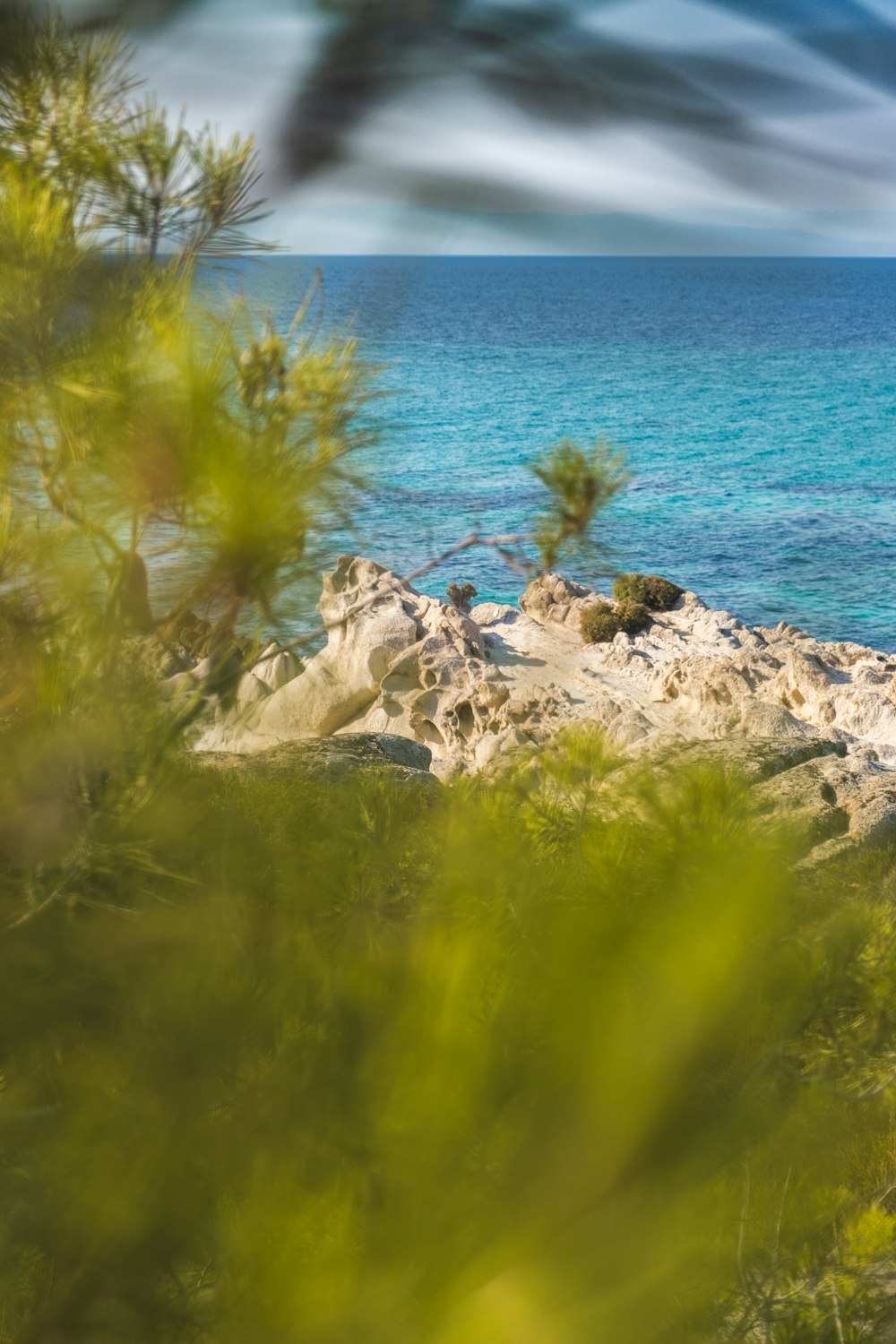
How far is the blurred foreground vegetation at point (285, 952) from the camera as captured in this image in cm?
128

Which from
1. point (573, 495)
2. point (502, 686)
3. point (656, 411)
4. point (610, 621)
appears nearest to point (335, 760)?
point (573, 495)

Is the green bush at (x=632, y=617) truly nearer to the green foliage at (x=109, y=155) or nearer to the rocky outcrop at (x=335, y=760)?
the rocky outcrop at (x=335, y=760)

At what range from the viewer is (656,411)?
129 feet

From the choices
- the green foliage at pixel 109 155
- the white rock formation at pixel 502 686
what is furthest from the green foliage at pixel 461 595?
the green foliage at pixel 109 155

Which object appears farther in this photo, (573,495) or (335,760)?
(335,760)

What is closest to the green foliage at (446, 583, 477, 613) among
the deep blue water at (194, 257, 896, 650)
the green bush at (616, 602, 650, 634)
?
the deep blue water at (194, 257, 896, 650)

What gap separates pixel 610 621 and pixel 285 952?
13976 millimetres

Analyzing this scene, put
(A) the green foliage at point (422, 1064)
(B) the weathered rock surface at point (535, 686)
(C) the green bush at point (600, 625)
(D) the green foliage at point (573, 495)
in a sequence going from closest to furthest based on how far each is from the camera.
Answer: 1. (A) the green foliage at point (422, 1064)
2. (D) the green foliage at point (573, 495)
3. (B) the weathered rock surface at point (535, 686)
4. (C) the green bush at point (600, 625)

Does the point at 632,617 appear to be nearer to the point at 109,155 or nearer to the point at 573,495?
the point at 573,495

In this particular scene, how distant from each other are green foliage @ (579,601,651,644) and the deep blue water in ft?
6.89

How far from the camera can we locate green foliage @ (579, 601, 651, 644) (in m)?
15.5

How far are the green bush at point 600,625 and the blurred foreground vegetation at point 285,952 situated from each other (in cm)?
1350

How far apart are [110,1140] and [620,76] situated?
172cm

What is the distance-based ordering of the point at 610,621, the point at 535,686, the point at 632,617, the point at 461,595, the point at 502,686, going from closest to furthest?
the point at 502,686
the point at 535,686
the point at 610,621
the point at 632,617
the point at 461,595
